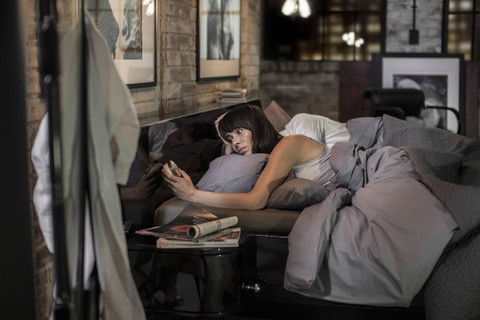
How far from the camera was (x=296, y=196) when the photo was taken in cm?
321

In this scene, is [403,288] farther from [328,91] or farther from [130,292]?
[328,91]

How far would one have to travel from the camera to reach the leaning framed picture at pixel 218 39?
5125mm

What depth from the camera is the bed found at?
2.79 meters

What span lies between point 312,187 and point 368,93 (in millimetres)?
4083

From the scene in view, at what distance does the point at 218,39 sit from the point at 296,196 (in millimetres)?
2685

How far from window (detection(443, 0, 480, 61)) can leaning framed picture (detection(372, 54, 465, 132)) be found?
377 millimetres

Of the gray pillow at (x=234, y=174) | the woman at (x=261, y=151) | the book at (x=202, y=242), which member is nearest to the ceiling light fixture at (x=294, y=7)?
the woman at (x=261, y=151)

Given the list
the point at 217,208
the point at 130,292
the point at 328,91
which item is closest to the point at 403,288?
the point at 217,208

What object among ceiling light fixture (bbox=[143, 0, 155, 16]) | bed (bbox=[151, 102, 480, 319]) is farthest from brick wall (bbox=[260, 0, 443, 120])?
bed (bbox=[151, 102, 480, 319])

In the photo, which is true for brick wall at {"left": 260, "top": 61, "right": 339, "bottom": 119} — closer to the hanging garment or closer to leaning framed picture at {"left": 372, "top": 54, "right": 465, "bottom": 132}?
leaning framed picture at {"left": 372, "top": 54, "right": 465, "bottom": 132}

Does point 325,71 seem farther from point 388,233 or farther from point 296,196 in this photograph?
point 388,233

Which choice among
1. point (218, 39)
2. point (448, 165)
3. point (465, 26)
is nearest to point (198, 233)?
point (448, 165)

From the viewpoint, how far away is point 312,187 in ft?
10.7

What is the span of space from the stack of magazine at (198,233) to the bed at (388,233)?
0.25 metres
